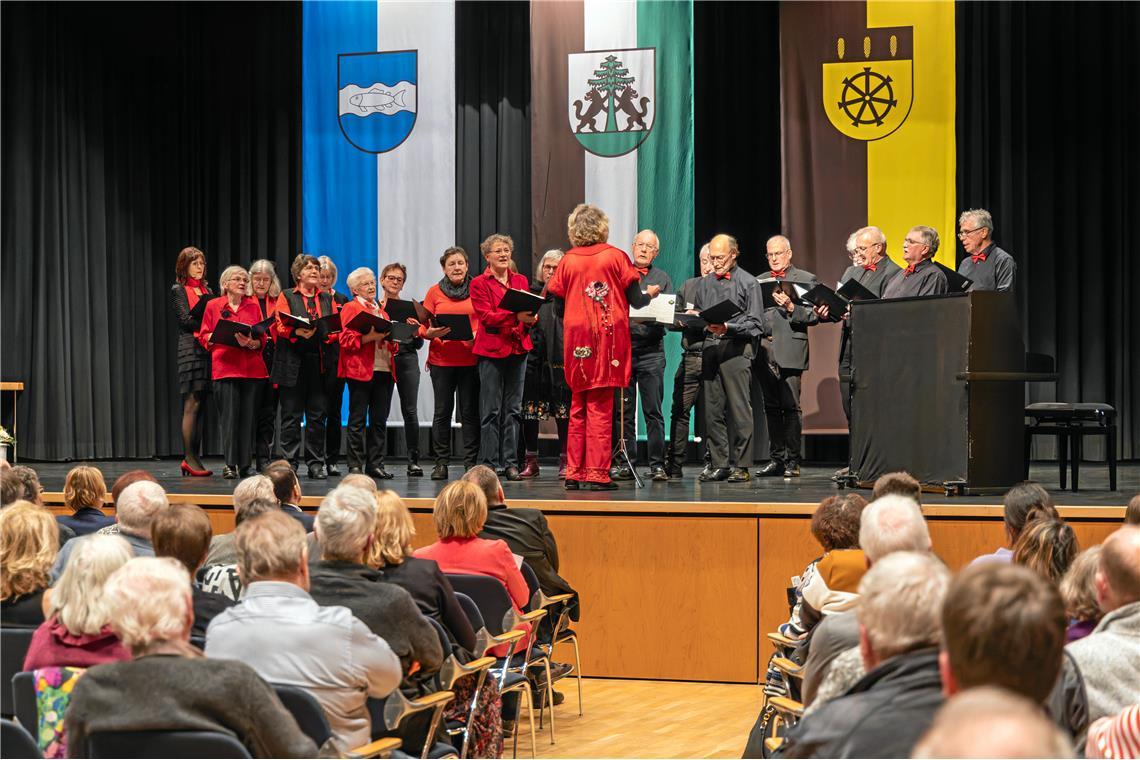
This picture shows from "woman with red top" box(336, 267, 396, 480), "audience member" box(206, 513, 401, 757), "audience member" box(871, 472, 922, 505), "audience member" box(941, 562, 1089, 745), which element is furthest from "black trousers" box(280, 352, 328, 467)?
"audience member" box(941, 562, 1089, 745)

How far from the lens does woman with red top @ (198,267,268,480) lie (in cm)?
791

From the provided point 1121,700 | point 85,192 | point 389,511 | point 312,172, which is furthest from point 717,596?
point 85,192

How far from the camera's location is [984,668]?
1.64m

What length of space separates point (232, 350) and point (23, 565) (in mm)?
4725

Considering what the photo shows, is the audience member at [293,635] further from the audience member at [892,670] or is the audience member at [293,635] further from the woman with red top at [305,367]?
the woman with red top at [305,367]

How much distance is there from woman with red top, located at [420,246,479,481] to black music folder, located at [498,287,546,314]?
26.2 inches

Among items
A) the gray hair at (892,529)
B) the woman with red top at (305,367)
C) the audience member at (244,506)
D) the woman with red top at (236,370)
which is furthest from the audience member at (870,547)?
the woman with red top at (236,370)

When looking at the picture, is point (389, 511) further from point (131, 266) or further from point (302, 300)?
point (131, 266)

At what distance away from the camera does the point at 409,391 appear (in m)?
8.49

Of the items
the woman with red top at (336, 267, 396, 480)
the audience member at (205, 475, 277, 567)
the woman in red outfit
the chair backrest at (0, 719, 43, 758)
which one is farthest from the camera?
the woman with red top at (336, 267, 396, 480)

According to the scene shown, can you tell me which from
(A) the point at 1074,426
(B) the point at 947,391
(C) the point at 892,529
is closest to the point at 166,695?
(C) the point at 892,529

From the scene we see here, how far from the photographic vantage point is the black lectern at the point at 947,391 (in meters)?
6.12

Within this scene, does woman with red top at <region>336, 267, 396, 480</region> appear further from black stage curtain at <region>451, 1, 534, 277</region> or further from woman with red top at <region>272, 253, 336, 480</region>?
black stage curtain at <region>451, 1, 534, 277</region>

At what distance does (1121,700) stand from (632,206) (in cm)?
717
